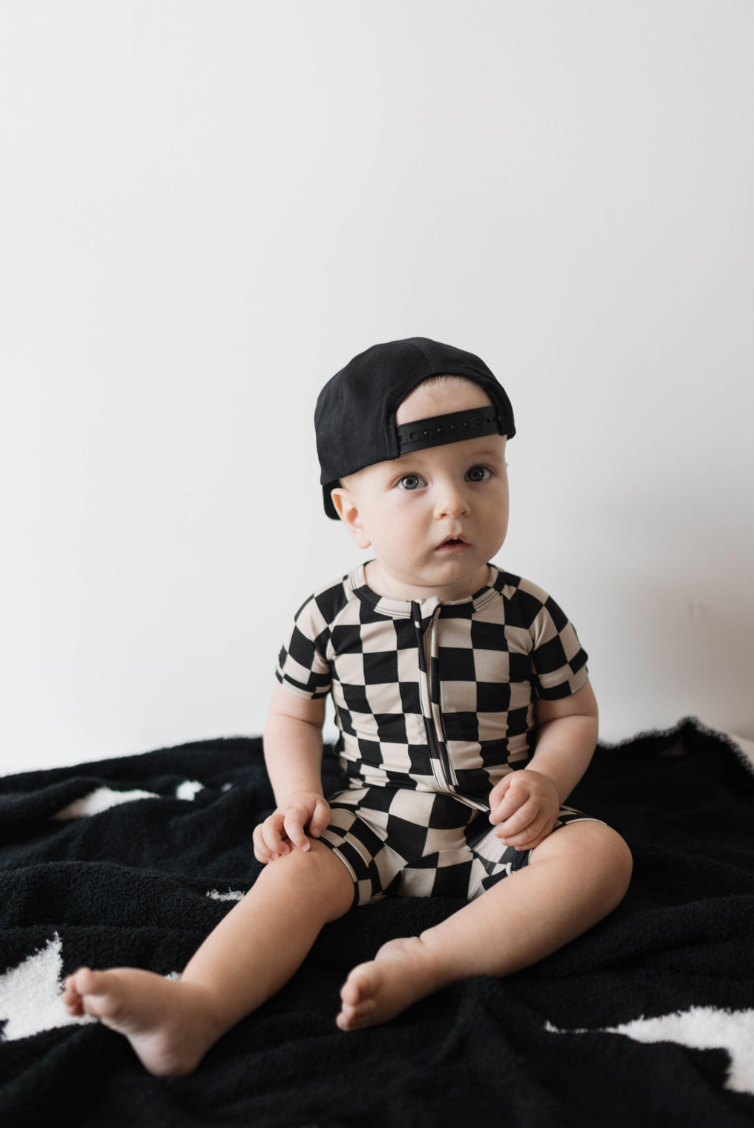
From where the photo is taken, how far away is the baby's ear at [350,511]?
965mm

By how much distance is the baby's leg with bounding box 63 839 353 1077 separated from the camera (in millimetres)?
661

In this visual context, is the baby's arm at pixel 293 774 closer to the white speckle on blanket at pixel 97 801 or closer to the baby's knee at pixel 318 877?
the baby's knee at pixel 318 877

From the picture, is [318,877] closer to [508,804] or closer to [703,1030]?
[508,804]

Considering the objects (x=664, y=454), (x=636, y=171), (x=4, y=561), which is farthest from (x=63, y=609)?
(x=636, y=171)

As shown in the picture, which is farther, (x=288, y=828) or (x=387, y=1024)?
(x=288, y=828)

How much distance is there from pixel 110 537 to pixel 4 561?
0.59 ft

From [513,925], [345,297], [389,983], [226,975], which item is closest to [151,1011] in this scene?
[226,975]

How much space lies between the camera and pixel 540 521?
133cm

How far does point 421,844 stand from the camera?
952mm

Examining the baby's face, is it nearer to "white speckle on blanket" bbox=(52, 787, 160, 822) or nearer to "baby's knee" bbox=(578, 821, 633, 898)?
"baby's knee" bbox=(578, 821, 633, 898)

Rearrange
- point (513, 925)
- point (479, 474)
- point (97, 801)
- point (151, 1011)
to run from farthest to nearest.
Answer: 1. point (97, 801)
2. point (479, 474)
3. point (513, 925)
4. point (151, 1011)

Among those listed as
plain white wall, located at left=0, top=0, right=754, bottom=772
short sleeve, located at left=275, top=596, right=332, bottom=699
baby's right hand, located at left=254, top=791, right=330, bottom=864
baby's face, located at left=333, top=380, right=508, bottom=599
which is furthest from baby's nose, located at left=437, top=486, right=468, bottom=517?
plain white wall, located at left=0, top=0, right=754, bottom=772

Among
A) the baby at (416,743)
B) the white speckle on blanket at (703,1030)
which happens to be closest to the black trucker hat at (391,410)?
the baby at (416,743)

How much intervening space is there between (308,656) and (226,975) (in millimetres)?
376
